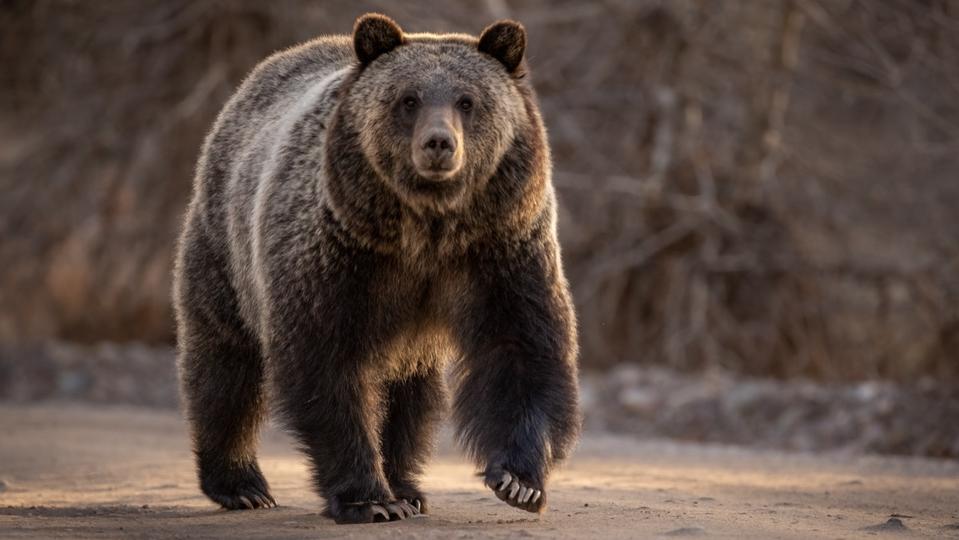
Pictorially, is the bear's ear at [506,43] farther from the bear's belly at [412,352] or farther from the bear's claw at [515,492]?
the bear's claw at [515,492]

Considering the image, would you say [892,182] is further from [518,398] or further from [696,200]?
[518,398]

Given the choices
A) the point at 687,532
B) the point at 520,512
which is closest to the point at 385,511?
the point at 520,512

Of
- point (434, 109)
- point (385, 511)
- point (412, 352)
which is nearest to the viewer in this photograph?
point (434, 109)

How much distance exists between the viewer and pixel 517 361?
20.0 feet

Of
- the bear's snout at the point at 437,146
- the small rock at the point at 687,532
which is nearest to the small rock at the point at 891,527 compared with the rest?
the small rock at the point at 687,532

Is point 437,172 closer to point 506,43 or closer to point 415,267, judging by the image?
point 415,267

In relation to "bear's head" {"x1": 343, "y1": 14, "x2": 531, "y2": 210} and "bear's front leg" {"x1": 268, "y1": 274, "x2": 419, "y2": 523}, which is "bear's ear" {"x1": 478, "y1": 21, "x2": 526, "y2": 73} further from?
"bear's front leg" {"x1": 268, "y1": 274, "x2": 419, "y2": 523}

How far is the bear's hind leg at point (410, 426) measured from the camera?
6.69 metres

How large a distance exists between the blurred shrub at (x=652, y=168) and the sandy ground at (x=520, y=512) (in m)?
3.91

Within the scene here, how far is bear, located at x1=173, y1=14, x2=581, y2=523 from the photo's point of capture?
233 inches

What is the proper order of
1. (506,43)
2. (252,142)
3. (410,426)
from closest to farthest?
(506,43) → (410,426) → (252,142)

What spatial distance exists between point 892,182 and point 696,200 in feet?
6.46

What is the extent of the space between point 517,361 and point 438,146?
0.97 metres

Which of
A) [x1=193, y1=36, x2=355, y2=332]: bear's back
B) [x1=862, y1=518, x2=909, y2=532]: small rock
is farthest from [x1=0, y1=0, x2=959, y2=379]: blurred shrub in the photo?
[x1=862, y1=518, x2=909, y2=532]: small rock
